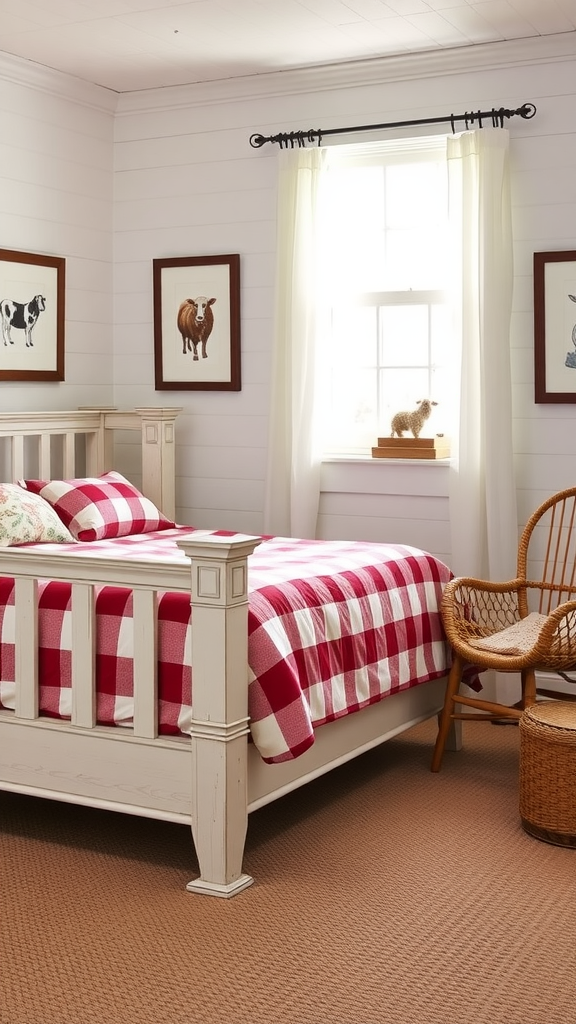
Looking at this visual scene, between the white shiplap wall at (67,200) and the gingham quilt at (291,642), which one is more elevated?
the white shiplap wall at (67,200)

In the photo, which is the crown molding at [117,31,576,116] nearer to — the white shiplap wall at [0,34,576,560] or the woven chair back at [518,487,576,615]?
the white shiplap wall at [0,34,576,560]

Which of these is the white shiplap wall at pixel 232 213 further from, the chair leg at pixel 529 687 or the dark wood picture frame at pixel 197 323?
the chair leg at pixel 529 687

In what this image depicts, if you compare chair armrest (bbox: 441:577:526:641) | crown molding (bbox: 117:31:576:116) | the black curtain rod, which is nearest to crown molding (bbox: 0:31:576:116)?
crown molding (bbox: 117:31:576:116)

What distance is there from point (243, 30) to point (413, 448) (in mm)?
1761

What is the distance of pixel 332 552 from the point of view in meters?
4.07

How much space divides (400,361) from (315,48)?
131 cm

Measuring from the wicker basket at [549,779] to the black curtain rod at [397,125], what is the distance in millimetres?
2470

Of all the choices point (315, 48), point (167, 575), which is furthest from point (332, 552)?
point (315, 48)

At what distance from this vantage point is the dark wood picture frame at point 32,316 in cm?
494

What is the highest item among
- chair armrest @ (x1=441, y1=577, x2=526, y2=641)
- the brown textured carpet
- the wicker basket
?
chair armrest @ (x1=441, y1=577, x2=526, y2=641)

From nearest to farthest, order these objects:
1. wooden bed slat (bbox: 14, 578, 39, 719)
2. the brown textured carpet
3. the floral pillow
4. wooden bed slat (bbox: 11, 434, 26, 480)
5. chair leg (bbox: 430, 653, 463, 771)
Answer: the brown textured carpet < wooden bed slat (bbox: 14, 578, 39, 719) < chair leg (bbox: 430, 653, 463, 771) < the floral pillow < wooden bed slat (bbox: 11, 434, 26, 480)

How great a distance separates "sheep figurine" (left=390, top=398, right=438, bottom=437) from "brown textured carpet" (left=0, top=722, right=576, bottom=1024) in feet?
5.44

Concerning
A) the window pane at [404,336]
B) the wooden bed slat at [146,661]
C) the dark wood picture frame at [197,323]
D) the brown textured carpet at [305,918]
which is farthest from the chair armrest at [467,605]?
the dark wood picture frame at [197,323]

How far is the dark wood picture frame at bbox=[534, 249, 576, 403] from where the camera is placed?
465 cm
